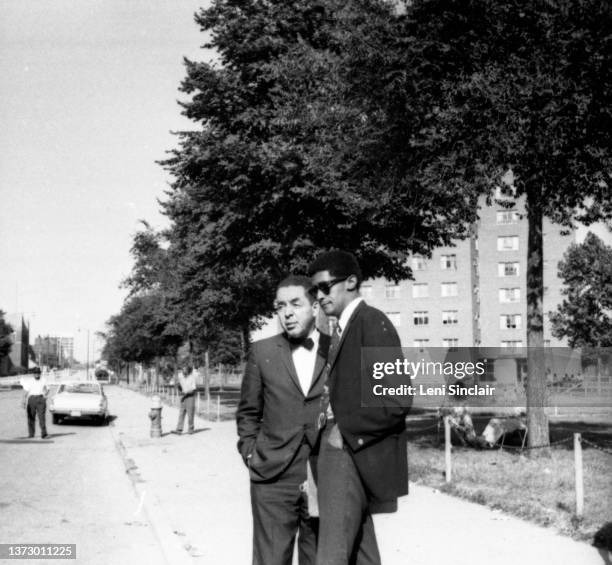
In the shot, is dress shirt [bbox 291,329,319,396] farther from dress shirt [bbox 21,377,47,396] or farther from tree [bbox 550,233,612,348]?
tree [bbox 550,233,612,348]

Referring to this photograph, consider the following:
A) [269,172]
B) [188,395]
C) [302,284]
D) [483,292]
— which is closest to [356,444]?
[302,284]

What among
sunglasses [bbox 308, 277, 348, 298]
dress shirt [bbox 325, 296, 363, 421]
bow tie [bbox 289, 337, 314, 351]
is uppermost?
sunglasses [bbox 308, 277, 348, 298]

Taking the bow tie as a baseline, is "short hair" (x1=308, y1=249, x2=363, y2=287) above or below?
above

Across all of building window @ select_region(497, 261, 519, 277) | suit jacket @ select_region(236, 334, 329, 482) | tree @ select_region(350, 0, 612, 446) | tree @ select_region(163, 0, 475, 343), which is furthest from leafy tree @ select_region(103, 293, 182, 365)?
building window @ select_region(497, 261, 519, 277)

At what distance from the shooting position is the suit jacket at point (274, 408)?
4188mm

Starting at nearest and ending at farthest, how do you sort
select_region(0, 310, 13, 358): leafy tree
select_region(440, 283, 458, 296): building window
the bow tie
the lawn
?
the bow tie, the lawn, select_region(440, 283, 458, 296): building window, select_region(0, 310, 13, 358): leafy tree

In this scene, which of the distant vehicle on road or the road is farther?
the distant vehicle on road

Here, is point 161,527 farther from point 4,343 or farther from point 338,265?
point 4,343

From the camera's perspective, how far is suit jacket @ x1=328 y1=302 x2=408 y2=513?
10.5 ft

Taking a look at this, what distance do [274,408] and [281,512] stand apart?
57cm

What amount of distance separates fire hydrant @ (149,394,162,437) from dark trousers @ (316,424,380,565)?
571 inches

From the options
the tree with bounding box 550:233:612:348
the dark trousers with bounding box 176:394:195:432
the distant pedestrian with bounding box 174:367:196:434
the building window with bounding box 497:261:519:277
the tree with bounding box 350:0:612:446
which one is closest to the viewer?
the tree with bounding box 350:0:612:446

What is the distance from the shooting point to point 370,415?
3.19m

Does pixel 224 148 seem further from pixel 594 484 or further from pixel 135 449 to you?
pixel 594 484
